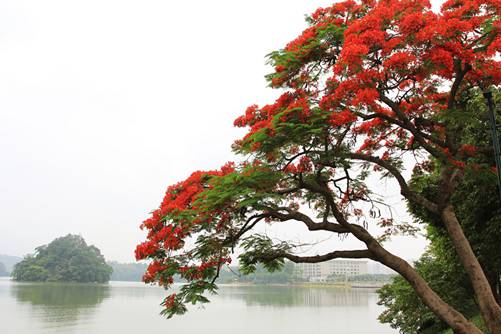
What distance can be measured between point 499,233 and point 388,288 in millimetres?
11310

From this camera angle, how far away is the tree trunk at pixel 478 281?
8023mm

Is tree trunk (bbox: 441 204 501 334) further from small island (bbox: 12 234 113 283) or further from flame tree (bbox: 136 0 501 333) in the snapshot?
small island (bbox: 12 234 113 283)

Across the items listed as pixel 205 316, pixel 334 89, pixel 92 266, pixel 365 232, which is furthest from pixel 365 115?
pixel 92 266

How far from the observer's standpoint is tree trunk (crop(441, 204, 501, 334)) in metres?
8.02

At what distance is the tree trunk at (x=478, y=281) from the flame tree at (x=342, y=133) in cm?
2

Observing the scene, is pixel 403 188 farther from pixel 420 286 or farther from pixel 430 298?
pixel 430 298

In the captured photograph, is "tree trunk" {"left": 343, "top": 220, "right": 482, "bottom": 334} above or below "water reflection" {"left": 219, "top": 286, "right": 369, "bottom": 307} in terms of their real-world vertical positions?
above

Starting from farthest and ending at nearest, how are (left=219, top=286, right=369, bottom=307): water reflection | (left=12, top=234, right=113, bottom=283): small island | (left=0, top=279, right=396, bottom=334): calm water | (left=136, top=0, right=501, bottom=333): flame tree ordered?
1. (left=12, top=234, right=113, bottom=283): small island
2. (left=219, top=286, right=369, bottom=307): water reflection
3. (left=0, top=279, right=396, bottom=334): calm water
4. (left=136, top=0, right=501, bottom=333): flame tree

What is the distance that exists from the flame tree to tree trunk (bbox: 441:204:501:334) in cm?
2

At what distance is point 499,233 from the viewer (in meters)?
10.2

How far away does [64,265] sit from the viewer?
106 m

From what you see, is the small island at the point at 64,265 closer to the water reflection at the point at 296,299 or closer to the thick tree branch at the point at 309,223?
the water reflection at the point at 296,299

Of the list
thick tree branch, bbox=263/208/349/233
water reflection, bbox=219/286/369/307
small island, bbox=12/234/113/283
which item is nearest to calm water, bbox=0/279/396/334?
water reflection, bbox=219/286/369/307

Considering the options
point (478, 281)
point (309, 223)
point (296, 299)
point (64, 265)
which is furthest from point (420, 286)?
point (64, 265)
